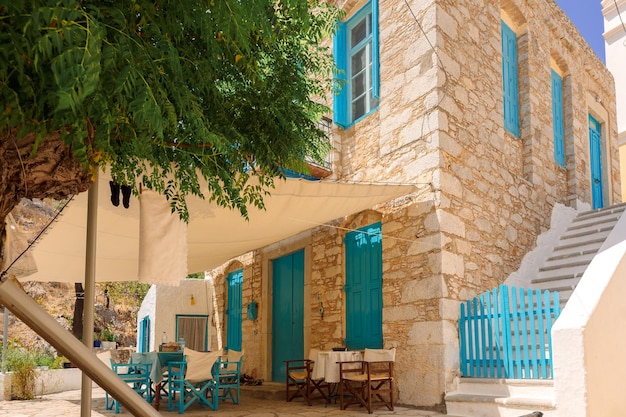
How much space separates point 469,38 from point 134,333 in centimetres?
1691

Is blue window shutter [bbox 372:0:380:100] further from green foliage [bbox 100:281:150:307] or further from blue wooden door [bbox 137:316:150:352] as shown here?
green foliage [bbox 100:281:150:307]

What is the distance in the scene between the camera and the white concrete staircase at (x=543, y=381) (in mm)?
5465

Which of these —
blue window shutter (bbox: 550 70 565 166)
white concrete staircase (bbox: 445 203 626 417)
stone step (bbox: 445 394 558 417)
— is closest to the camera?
stone step (bbox: 445 394 558 417)

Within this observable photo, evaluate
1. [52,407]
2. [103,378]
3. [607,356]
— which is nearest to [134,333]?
[52,407]

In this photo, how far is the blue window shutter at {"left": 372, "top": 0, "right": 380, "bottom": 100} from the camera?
8.03 m

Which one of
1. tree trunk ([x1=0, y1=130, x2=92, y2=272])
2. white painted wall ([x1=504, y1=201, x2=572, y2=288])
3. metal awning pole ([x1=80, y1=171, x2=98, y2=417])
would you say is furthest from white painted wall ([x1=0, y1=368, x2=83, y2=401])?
white painted wall ([x1=504, y1=201, x2=572, y2=288])

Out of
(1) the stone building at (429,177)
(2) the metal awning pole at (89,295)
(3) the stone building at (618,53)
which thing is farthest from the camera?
(3) the stone building at (618,53)

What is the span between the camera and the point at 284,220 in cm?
667

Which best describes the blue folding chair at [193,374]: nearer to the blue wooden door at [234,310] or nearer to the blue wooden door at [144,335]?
the blue wooden door at [234,310]

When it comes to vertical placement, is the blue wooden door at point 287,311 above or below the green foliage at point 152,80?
below

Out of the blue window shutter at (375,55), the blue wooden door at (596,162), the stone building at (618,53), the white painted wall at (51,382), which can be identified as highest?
the stone building at (618,53)

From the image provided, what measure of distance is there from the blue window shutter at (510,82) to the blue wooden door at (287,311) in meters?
3.79

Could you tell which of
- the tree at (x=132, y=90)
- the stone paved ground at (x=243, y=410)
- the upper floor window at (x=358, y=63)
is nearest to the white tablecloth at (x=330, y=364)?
the stone paved ground at (x=243, y=410)

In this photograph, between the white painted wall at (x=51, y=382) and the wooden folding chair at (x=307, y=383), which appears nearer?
the wooden folding chair at (x=307, y=383)
